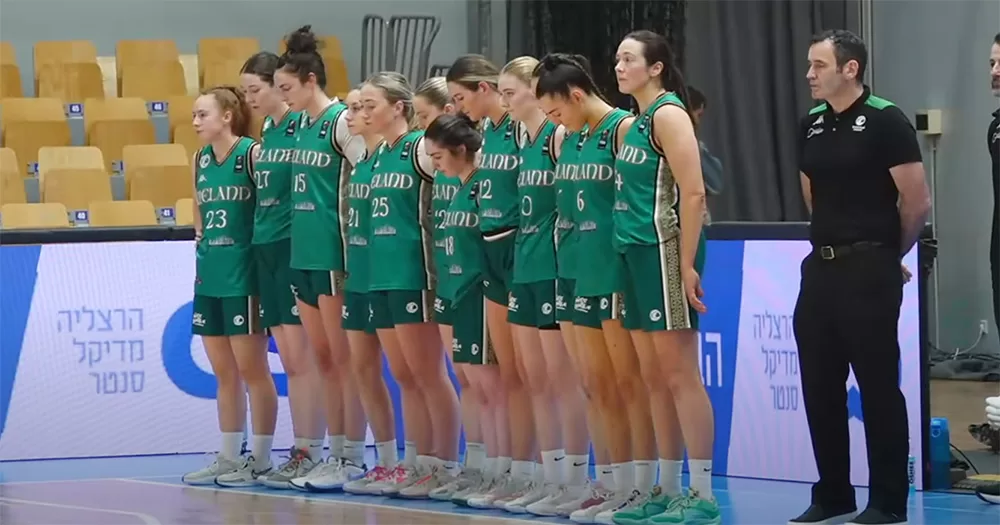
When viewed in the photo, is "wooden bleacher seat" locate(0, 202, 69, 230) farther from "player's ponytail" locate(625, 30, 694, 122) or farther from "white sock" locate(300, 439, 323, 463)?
"player's ponytail" locate(625, 30, 694, 122)

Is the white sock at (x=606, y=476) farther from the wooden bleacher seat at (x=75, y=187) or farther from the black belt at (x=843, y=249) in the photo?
the wooden bleacher seat at (x=75, y=187)

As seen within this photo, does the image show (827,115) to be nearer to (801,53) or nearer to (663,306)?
(663,306)

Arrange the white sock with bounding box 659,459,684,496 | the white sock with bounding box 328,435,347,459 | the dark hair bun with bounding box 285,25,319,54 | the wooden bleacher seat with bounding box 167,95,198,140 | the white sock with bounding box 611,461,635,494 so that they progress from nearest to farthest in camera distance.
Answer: the white sock with bounding box 659,459,684,496 < the white sock with bounding box 611,461,635,494 < the dark hair bun with bounding box 285,25,319,54 < the white sock with bounding box 328,435,347,459 < the wooden bleacher seat with bounding box 167,95,198,140

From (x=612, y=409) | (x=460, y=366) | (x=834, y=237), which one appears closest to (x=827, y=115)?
(x=834, y=237)

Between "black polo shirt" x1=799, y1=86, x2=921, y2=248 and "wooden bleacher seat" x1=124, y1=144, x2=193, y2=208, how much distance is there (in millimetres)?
5768

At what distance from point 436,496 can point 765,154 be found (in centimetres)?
589

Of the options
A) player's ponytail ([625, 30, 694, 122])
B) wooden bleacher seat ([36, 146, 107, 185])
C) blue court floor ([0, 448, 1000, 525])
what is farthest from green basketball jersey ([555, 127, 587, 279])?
wooden bleacher seat ([36, 146, 107, 185])

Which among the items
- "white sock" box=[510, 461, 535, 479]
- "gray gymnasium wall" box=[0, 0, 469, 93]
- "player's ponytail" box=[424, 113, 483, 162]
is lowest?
"white sock" box=[510, 461, 535, 479]

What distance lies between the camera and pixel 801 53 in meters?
11.6

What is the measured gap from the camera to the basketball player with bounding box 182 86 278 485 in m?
7.06

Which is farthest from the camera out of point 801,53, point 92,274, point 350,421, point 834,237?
point 801,53

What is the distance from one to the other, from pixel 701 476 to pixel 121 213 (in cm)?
515

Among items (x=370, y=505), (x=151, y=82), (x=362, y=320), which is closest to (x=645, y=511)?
(x=370, y=505)

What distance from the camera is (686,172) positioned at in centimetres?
557
